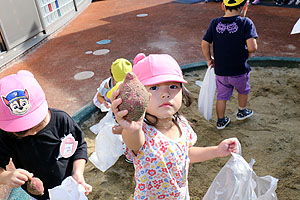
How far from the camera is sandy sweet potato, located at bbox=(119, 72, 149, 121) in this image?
0.97 meters

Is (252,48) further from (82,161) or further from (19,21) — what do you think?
(19,21)

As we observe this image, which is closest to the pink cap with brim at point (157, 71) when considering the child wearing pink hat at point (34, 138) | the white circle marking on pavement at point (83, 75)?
the child wearing pink hat at point (34, 138)

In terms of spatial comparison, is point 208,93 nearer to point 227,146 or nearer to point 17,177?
point 227,146

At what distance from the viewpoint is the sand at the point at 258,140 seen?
2.32 meters

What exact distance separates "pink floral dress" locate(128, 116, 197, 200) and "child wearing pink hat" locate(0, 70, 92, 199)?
36 centimetres

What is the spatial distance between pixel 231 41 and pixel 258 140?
41.5 inches

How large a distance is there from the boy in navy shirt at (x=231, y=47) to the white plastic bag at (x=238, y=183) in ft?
4.41

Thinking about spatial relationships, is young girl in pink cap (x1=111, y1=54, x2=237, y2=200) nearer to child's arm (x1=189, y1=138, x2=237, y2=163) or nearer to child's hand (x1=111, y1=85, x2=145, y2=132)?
child's arm (x1=189, y1=138, x2=237, y2=163)

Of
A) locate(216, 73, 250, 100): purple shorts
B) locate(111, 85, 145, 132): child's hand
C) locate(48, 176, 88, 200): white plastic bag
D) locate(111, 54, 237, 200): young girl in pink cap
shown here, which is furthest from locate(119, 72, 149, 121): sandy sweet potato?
locate(216, 73, 250, 100): purple shorts

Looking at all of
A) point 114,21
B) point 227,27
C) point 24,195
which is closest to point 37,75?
point 24,195

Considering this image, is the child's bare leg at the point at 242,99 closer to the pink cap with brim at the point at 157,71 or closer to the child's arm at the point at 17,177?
the pink cap with brim at the point at 157,71

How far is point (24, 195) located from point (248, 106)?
264 centimetres

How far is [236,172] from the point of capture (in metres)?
1.56

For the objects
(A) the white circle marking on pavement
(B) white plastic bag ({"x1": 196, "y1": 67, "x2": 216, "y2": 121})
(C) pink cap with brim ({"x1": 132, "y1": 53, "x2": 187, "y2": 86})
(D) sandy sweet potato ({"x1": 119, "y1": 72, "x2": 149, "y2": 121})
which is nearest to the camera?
(D) sandy sweet potato ({"x1": 119, "y1": 72, "x2": 149, "y2": 121})
